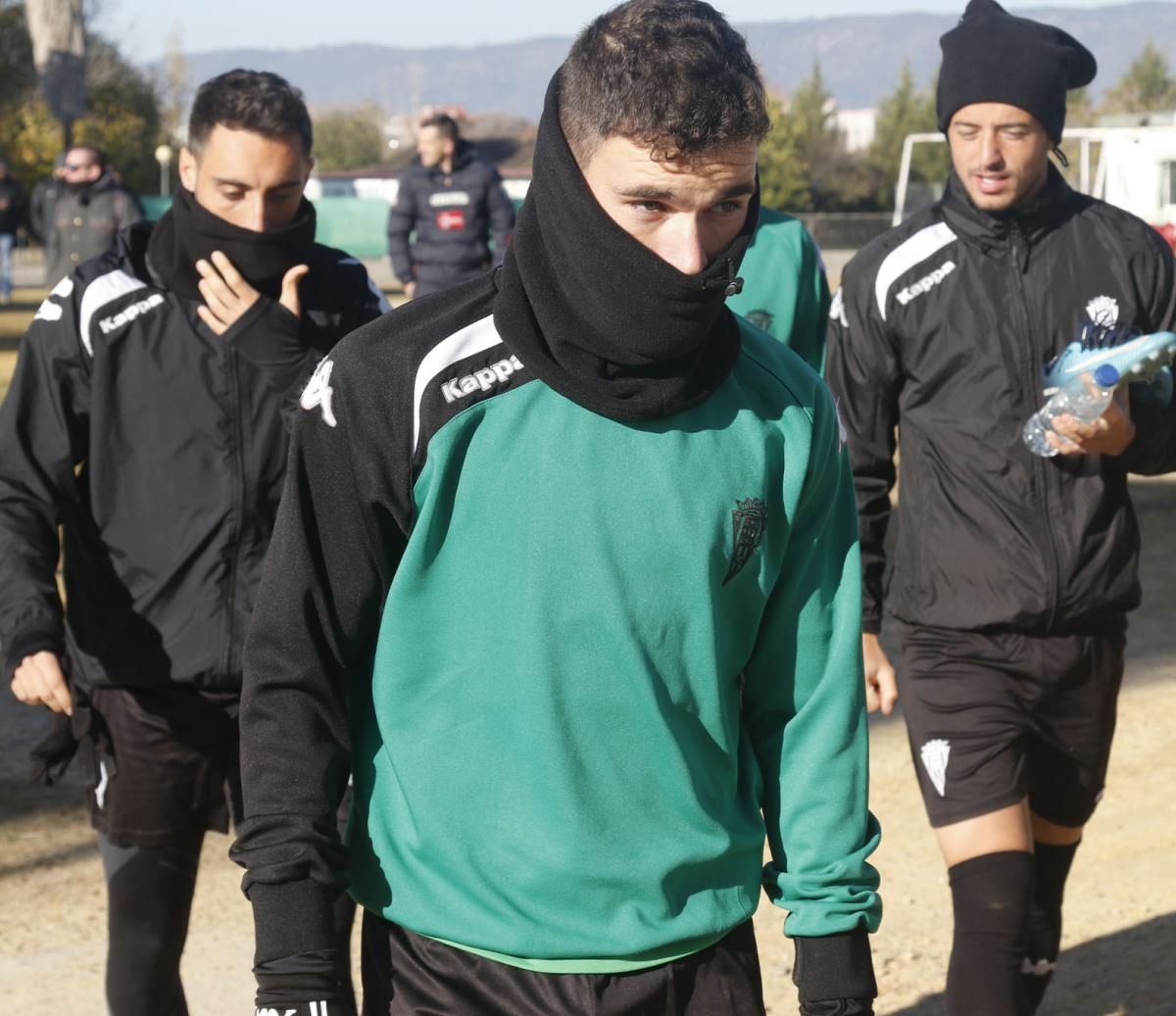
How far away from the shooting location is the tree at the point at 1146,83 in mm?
84000

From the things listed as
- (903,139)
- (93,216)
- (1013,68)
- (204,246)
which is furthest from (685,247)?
(903,139)

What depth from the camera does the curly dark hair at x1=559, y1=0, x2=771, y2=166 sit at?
232 centimetres

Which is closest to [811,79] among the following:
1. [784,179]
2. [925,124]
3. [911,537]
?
[925,124]

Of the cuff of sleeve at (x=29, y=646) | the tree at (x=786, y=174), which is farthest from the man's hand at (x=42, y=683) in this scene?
the tree at (x=786, y=174)

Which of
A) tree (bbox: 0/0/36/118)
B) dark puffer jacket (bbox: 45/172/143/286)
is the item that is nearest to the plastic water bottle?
dark puffer jacket (bbox: 45/172/143/286)

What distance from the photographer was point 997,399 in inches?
181

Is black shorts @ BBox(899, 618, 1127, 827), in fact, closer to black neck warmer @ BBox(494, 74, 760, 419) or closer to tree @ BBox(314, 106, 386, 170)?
black neck warmer @ BBox(494, 74, 760, 419)

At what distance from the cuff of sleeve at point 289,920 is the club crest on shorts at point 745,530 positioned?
2.20 feet

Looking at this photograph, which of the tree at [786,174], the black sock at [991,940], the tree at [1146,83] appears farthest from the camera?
the tree at [1146,83]

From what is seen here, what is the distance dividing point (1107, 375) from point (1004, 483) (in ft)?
1.67

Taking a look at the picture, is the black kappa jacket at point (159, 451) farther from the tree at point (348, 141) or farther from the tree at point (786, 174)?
the tree at point (348, 141)

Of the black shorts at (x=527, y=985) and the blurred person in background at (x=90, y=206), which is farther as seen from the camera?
the blurred person in background at (x=90, y=206)

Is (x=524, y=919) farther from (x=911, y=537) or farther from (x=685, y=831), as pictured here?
(x=911, y=537)

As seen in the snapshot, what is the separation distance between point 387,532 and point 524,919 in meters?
0.53
